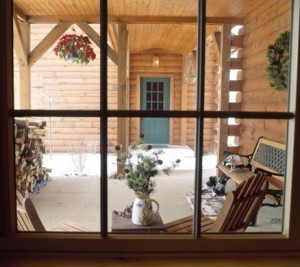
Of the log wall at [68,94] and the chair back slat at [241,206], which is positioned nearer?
the chair back slat at [241,206]

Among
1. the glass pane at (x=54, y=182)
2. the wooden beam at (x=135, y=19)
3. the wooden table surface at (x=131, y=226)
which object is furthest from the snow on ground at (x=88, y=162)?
the wooden table surface at (x=131, y=226)

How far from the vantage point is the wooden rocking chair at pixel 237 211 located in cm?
208

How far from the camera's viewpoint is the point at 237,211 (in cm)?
224

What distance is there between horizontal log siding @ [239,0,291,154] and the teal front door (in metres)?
4.04

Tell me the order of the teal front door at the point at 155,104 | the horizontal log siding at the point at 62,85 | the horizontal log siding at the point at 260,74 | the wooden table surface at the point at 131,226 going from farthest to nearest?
the teal front door at the point at 155,104
the horizontal log siding at the point at 62,85
the horizontal log siding at the point at 260,74
the wooden table surface at the point at 131,226

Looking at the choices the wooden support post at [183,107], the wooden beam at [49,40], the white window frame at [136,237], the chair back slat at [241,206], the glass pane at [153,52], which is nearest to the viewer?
the white window frame at [136,237]

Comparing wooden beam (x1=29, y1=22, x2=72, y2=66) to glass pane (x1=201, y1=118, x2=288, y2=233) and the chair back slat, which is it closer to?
glass pane (x1=201, y1=118, x2=288, y2=233)

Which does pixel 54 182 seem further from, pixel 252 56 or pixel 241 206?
pixel 241 206

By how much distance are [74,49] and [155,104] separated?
505 cm

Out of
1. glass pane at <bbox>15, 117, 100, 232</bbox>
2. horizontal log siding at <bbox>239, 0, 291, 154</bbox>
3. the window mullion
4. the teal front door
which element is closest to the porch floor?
glass pane at <bbox>15, 117, 100, 232</bbox>

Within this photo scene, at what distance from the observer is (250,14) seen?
5.43 meters

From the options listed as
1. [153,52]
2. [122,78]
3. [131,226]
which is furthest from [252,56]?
[153,52]

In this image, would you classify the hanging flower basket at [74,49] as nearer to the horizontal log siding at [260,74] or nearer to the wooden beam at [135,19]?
the wooden beam at [135,19]

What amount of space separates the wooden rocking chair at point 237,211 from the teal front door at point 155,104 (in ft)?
23.2
